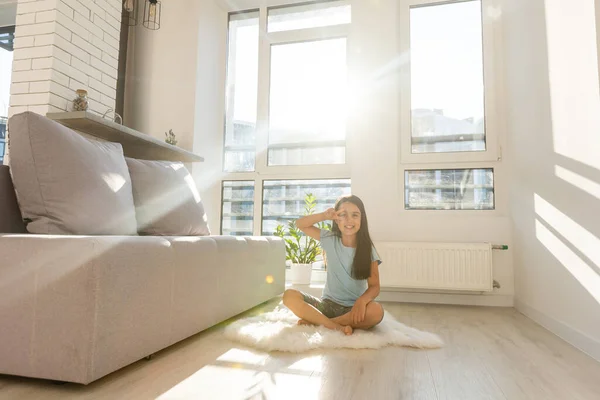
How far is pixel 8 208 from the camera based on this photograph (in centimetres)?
148

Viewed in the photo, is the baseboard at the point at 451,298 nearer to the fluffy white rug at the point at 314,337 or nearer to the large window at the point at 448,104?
the large window at the point at 448,104

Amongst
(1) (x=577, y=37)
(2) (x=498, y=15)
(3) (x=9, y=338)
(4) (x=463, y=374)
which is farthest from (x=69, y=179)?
(2) (x=498, y=15)

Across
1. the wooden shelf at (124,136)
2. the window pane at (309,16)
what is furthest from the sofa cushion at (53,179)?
the window pane at (309,16)

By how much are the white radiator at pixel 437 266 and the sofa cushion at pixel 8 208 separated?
2247mm

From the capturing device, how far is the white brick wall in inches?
101

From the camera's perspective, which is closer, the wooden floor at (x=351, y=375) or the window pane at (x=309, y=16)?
the wooden floor at (x=351, y=375)

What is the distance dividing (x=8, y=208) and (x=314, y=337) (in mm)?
1312

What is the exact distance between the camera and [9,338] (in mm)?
1183

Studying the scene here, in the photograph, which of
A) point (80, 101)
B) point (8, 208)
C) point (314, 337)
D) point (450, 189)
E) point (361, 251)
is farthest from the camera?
point (450, 189)

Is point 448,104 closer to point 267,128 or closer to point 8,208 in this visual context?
point 267,128

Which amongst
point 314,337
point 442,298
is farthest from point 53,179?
point 442,298

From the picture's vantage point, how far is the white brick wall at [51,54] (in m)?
2.55

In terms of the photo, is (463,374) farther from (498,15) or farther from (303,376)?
(498,15)

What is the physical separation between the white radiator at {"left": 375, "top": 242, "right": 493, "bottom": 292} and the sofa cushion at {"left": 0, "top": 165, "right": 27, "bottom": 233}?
7.37 feet
